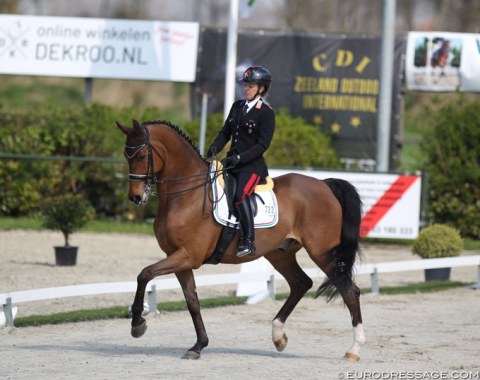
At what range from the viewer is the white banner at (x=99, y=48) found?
2558cm

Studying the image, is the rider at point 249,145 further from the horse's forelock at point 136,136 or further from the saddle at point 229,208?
the horse's forelock at point 136,136

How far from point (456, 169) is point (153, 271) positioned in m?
14.3

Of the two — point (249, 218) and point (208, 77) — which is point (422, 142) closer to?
point (208, 77)

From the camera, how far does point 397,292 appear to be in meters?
15.2

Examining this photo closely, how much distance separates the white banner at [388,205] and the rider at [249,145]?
29.8ft

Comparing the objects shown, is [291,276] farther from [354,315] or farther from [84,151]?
[84,151]

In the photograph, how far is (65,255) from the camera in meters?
16.7

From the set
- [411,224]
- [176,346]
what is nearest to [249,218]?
[176,346]

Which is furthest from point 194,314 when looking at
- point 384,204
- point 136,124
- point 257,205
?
point 384,204

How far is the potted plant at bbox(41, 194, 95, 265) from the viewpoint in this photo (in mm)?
16672

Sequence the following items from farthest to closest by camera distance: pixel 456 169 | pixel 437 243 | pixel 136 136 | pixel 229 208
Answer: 1. pixel 456 169
2. pixel 437 243
3. pixel 229 208
4. pixel 136 136

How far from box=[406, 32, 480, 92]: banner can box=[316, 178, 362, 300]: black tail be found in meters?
15.0

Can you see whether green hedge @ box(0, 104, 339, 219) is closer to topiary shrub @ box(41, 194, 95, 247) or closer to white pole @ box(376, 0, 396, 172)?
white pole @ box(376, 0, 396, 172)

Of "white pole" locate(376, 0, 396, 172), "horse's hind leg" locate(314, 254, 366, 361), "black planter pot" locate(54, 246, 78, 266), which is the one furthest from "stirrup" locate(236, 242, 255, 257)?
"white pole" locate(376, 0, 396, 172)
